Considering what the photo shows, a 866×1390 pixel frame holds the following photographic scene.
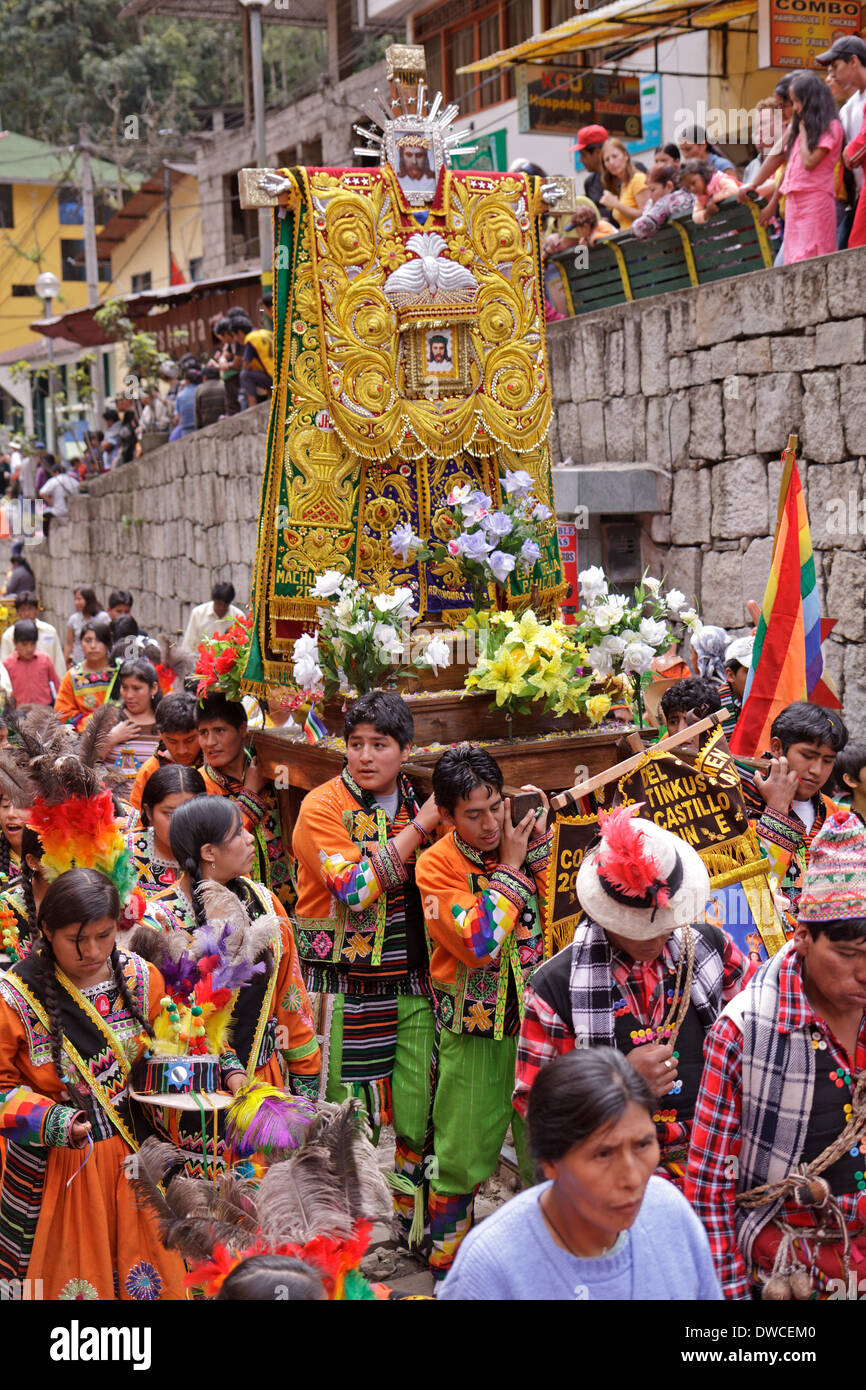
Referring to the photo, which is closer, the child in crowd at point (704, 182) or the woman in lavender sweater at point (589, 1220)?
the woman in lavender sweater at point (589, 1220)

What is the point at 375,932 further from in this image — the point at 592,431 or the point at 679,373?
the point at 592,431

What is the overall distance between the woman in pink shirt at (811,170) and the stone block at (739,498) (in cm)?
120

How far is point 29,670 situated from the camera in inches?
430

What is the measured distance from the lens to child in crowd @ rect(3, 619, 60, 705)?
10867 mm

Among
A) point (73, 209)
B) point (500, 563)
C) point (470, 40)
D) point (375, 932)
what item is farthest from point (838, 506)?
point (73, 209)

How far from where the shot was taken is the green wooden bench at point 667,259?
30.0 ft

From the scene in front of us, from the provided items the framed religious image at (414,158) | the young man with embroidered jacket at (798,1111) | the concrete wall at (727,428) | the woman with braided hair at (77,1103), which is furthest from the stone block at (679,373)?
the young man with embroidered jacket at (798,1111)

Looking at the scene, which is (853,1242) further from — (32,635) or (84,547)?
(84,547)

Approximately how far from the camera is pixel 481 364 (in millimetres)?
6434

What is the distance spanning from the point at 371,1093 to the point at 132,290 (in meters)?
30.8

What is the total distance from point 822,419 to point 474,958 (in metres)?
4.90

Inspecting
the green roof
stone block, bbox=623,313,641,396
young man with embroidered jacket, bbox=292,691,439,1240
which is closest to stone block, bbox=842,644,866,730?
stone block, bbox=623,313,641,396

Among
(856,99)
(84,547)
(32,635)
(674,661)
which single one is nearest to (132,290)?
(84,547)

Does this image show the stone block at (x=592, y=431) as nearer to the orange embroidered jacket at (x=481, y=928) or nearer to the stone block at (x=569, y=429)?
the stone block at (x=569, y=429)
